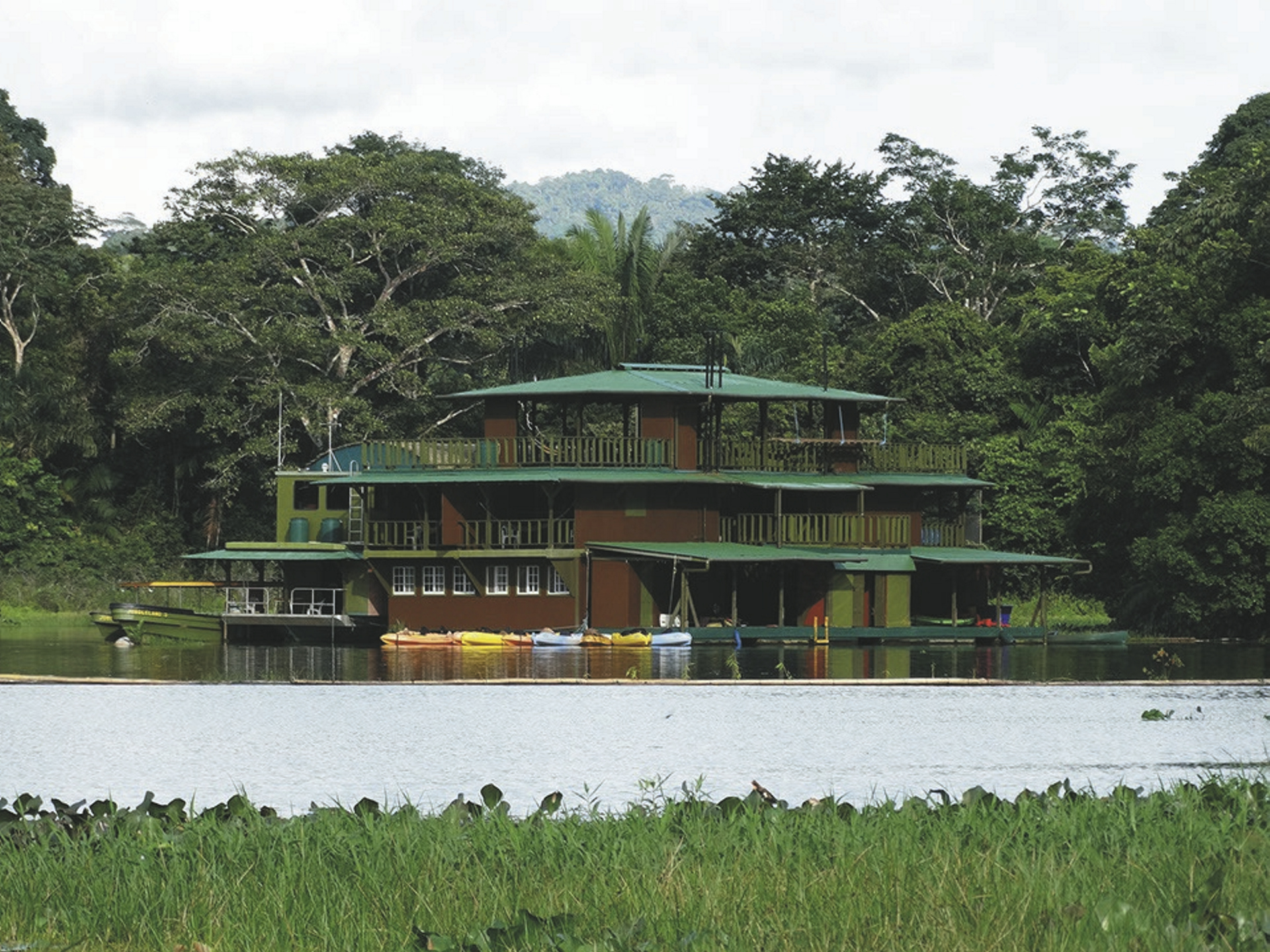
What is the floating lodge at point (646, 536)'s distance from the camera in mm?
40938

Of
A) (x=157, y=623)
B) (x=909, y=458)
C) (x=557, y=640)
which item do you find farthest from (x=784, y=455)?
(x=157, y=623)

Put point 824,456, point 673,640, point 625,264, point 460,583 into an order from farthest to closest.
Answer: point 625,264, point 824,456, point 460,583, point 673,640

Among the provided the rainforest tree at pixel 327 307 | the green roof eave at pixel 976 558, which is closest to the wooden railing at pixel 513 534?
the green roof eave at pixel 976 558

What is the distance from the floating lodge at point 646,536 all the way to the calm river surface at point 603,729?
21.2 ft

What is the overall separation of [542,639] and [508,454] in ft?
16.7

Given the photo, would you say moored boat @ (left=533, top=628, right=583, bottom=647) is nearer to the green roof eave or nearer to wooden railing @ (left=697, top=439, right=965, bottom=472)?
wooden railing @ (left=697, top=439, right=965, bottom=472)

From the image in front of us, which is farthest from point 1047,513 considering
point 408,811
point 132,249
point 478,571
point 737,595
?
point 408,811

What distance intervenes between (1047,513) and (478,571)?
50.1 feet

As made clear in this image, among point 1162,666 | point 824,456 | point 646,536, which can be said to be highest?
point 824,456

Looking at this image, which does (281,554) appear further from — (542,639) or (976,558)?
(976,558)

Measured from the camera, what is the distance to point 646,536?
41969 mm

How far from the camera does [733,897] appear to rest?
8172 millimetres

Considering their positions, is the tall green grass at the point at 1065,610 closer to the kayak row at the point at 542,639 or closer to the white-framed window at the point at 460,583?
the kayak row at the point at 542,639

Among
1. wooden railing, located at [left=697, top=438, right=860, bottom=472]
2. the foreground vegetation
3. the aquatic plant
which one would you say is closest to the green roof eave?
wooden railing, located at [left=697, top=438, right=860, bottom=472]
